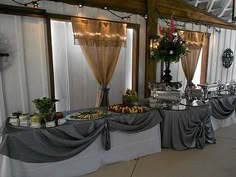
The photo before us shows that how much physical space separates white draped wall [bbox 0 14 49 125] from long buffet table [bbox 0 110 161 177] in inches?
29.8

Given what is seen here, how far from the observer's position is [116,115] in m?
2.73

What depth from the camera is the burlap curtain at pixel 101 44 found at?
336cm

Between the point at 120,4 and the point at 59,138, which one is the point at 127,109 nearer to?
the point at 59,138

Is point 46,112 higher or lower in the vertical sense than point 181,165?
higher

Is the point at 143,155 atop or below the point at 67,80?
below

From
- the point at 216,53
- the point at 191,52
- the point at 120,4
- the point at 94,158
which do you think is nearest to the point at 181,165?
the point at 94,158

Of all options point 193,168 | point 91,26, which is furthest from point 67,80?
point 193,168

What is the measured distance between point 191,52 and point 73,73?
301 cm

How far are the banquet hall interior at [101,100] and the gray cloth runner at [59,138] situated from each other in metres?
0.01

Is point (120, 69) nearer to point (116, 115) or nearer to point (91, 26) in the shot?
point (91, 26)

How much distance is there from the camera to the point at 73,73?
3777mm

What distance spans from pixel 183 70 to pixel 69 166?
3732 millimetres

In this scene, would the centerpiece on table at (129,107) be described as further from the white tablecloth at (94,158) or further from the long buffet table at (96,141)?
the white tablecloth at (94,158)

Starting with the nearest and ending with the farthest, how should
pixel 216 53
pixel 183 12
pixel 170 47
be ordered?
pixel 170 47 < pixel 183 12 < pixel 216 53
